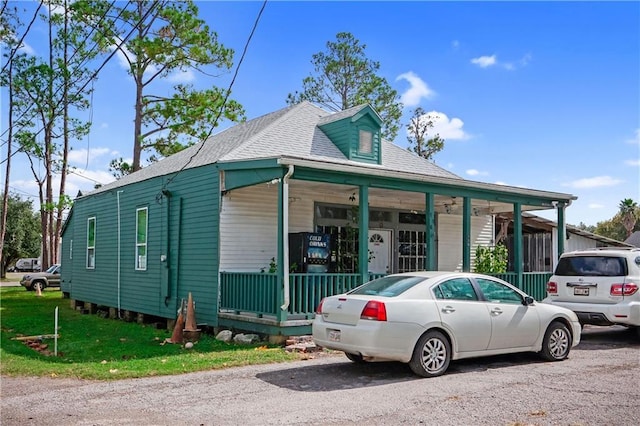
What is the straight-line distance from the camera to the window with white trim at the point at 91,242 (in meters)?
20.1

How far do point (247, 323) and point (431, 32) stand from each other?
6.64 meters

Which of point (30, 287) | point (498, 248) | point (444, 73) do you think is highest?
point (444, 73)

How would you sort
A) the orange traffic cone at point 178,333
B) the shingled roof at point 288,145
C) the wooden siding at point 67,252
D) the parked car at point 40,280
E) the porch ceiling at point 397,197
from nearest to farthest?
the orange traffic cone at point 178,333, the shingled roof at point 288,145, the porch ceiling at point 397,197, the wooden siding at point 67,252, the parked car at point 40,280

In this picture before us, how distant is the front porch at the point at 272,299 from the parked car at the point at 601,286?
3.82 m

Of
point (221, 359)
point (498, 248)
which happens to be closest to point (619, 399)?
point (221, 359)

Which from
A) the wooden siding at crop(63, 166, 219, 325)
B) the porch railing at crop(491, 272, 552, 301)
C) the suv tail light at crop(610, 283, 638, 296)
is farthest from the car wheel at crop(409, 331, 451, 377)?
the porch railing at crop(491, 272, 552, 301)

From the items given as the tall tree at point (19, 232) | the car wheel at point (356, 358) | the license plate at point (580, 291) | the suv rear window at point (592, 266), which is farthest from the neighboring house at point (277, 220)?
the tall tree at point (19, 232)

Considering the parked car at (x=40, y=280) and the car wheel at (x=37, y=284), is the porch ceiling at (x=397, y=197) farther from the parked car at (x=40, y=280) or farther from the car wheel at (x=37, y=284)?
the parked car at (x=40, y=280)

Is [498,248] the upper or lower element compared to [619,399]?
upper

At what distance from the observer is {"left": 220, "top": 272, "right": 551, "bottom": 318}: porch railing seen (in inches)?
448

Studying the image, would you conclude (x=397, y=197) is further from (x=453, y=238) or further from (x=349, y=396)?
(x=349, y=396)

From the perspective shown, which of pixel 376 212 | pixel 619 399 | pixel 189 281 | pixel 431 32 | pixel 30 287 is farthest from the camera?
pixel 30 287

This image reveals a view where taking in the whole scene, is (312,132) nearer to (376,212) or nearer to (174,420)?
(376,212)

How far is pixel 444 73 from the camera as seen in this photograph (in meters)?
14.6
